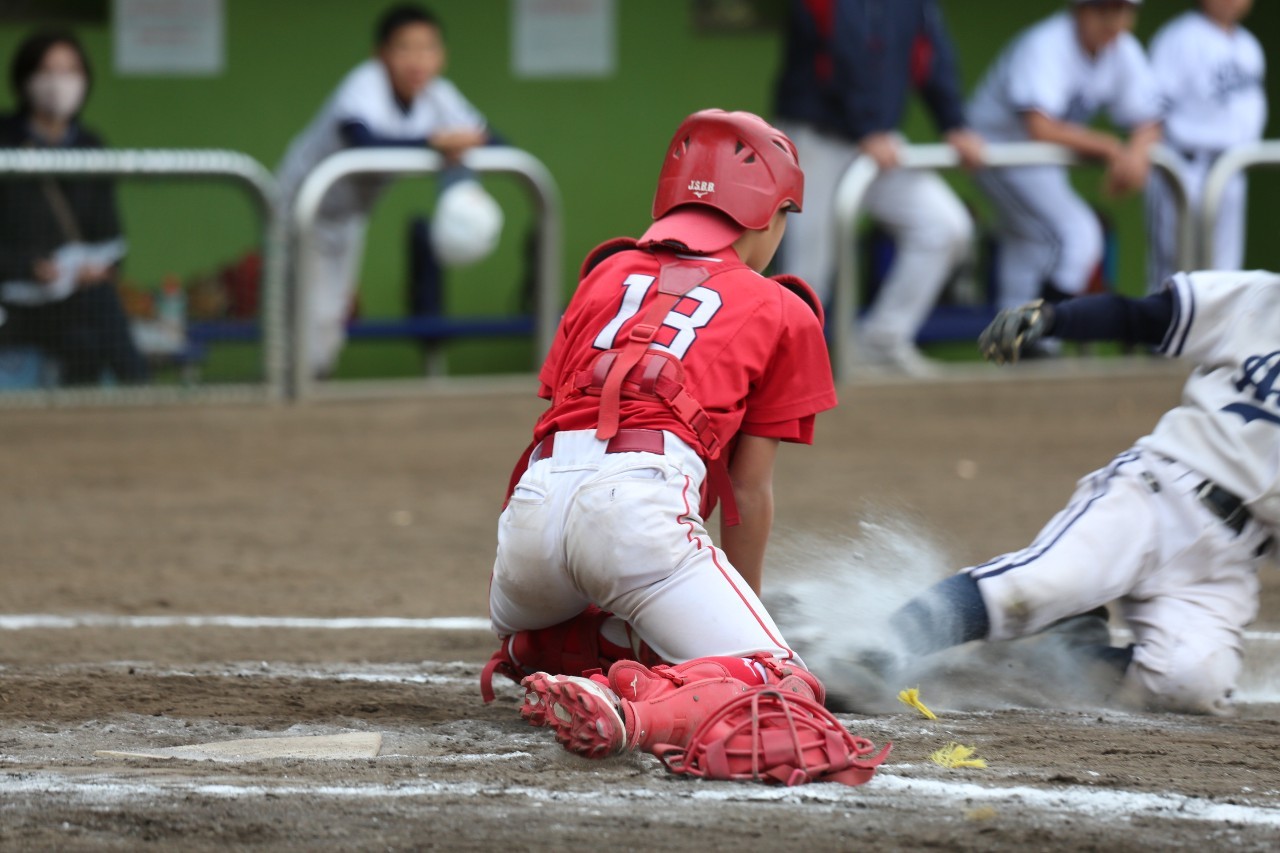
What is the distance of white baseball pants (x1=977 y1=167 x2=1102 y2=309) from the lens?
30.5 ft

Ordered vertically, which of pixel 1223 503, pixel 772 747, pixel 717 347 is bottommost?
pixel 772 747

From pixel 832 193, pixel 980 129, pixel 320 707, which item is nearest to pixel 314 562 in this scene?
pixel 320 707

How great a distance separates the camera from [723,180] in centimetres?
378

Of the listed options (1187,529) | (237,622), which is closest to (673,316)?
(1187,529)

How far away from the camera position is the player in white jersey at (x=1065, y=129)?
367 inches

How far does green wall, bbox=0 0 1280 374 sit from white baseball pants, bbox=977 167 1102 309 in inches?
96.8

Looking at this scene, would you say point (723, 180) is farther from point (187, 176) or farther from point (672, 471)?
point (187, 176)

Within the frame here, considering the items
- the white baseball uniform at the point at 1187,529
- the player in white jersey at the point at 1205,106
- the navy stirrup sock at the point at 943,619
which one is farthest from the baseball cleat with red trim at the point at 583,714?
the player in white jersey at the point at 1205,106

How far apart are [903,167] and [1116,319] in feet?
15.5

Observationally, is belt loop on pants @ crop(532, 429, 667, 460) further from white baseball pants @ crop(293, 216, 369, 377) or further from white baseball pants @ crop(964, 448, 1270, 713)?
white baseball pants @ crop(293, 216, 369, 377)

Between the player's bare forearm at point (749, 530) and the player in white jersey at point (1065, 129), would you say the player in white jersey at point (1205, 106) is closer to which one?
the player in white jersey at point (1065, 129)

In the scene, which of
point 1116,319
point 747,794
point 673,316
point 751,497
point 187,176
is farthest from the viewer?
point 187,176

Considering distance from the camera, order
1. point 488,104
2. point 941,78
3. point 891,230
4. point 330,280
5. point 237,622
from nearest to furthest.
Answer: point 237,622
point 330,280
point 941,78
point 891,230
point 488,104

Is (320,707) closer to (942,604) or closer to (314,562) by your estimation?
(942,604)
